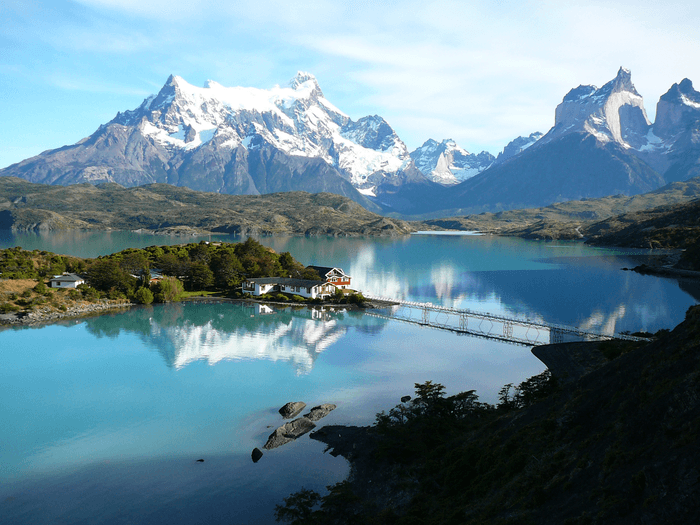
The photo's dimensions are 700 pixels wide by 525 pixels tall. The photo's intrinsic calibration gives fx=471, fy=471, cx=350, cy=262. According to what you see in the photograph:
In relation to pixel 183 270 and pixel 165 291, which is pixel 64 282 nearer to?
pixel 165 291

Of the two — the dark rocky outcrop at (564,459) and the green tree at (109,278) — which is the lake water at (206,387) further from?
the green tree at (109,278)

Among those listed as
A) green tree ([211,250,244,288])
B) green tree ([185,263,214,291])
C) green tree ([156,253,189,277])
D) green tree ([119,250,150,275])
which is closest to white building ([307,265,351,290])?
green tree ([211,250,244,288])

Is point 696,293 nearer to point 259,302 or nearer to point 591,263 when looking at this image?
point 591,263

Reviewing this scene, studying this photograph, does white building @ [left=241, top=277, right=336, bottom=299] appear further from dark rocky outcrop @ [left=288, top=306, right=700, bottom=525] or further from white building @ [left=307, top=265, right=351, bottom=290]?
dark rocky outcrop @ [left=288, top=306, right=700, bottom=525]

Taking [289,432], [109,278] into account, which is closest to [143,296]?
[109,278]

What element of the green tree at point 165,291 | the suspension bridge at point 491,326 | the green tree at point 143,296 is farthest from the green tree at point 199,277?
the suspension bridge at point 491,326
